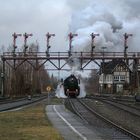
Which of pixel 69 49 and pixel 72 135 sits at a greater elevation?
pixel 69 49

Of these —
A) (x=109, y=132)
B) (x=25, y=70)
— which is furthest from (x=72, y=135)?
(x=25, y=70)

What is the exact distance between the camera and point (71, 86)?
77.8 metres

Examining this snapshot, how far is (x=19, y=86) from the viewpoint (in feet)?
365

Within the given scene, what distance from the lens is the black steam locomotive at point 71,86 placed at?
253 ft

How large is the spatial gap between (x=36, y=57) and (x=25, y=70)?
154ft

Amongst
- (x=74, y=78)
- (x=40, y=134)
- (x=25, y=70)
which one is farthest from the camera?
(x=25, y=70)

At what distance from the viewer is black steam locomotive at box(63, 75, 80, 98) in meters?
77.2

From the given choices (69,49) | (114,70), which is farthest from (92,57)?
(114,70)

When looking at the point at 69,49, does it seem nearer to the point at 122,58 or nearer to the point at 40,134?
the point at 122,58

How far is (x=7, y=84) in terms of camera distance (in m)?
113

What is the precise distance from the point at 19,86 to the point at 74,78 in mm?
36017

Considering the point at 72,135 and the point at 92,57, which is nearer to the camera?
the point at 72,135

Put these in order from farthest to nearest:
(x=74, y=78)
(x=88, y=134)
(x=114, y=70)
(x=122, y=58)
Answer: (x=114, y=70) < (x=122, y=58) < (x=74, y=78) < (x=88, y=134)

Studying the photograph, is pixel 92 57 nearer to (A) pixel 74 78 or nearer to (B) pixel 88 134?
(A) pixel 74 78
